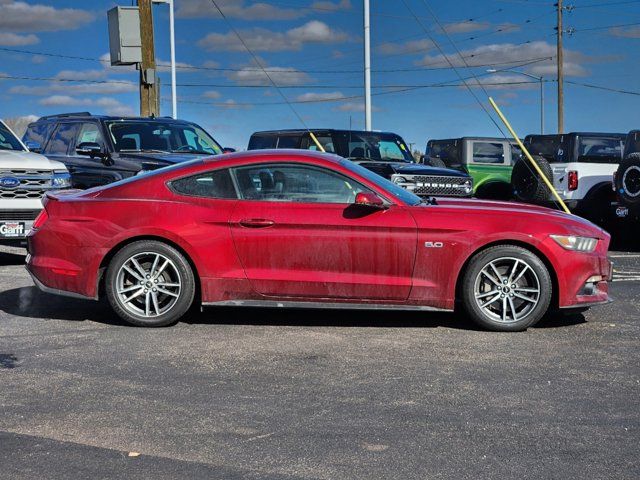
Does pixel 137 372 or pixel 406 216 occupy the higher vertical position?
pixel 406 216

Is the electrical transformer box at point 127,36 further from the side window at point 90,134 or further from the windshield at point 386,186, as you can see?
the windshield at point 386,186

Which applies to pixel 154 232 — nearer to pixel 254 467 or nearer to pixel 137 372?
pixel 137 372

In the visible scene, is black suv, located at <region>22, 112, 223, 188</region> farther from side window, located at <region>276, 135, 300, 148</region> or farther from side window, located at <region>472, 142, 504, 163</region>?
side window, located at <region>472, 142, 504, 163</region>

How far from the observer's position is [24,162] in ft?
40.4

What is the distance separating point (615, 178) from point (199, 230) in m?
8.44

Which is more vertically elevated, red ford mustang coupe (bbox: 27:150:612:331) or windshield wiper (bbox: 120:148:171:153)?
windshield wiper (bbox: 120:148:171:153)

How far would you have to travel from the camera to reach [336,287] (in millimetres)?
7477

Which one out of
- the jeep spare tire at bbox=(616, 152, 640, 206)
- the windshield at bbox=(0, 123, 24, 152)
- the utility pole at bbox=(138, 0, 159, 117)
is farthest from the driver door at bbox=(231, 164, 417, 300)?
the utility pole at bbox=(138, 0, 159, 117)

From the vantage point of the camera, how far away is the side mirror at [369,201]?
24.3 ft

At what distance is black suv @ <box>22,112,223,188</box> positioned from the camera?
13211mm

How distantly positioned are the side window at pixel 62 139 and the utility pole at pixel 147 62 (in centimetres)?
471

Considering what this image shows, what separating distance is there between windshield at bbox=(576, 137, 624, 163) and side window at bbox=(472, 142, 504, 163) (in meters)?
4.72

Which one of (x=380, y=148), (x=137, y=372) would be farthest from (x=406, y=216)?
(x=380, y=148)

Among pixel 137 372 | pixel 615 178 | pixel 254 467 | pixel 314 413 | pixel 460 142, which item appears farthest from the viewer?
pixel 460 142
